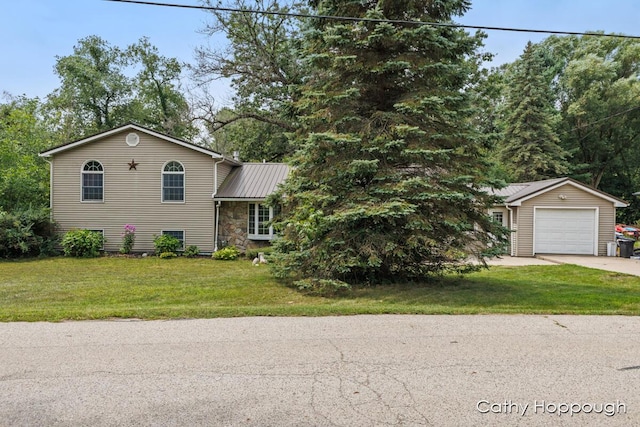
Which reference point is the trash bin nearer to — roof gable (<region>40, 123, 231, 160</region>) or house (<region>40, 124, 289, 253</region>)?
house (<region>40, 124, 289, 253</region>)

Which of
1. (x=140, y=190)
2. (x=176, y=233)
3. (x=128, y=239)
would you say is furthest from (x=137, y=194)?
(x=176, y=233)

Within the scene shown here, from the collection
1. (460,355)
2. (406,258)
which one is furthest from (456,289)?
(460,355)

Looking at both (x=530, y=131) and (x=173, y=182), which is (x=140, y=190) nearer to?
(x=173, y=182)

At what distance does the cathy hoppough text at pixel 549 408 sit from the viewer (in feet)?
10.8

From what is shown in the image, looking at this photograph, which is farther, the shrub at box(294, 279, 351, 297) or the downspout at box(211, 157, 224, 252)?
the downspout at box(211, 157, 224, 252)

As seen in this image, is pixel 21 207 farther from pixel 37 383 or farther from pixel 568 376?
pixel 568 376

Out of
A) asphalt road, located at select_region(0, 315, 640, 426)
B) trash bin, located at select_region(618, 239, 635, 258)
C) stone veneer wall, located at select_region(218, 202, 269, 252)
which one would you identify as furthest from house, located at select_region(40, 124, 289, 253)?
trash bin, located at select_region(618, 239, 635, 258)

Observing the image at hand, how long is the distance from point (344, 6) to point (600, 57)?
1224 inches

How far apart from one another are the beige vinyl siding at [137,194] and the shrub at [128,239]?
0.24 meters

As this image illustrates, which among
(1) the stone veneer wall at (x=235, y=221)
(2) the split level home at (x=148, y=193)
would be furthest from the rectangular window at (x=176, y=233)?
(1) the stone veneer wall at (x=235, y=221)

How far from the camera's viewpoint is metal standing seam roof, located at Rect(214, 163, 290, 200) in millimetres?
17344

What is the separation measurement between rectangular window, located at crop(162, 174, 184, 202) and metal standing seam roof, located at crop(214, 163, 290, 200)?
152cm

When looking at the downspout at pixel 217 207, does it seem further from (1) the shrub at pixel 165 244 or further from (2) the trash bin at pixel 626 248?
(2) the trash bin at pixel 626 248

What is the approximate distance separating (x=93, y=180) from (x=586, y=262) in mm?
19095
